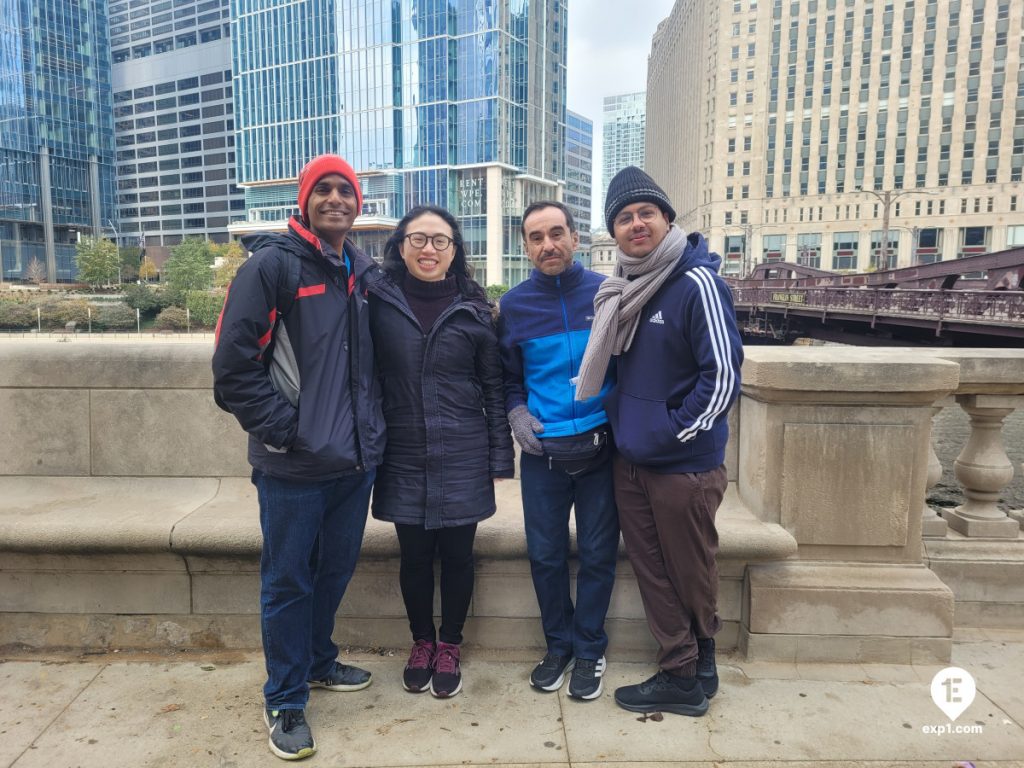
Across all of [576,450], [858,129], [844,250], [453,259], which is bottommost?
[576,450]

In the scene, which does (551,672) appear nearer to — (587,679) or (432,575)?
(587,679)

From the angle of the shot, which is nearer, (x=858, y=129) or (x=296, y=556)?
(x=296, y=556)

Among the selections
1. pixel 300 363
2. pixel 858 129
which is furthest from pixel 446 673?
pixel 858 129

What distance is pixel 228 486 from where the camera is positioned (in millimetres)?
3580

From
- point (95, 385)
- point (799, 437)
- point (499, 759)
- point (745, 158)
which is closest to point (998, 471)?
point (799, 437)

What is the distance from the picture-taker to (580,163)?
16338cm

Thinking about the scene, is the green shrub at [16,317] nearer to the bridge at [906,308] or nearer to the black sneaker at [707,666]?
the bridge at [906,308]

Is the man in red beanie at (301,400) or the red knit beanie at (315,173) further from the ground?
the red knit beanie at (315,173)

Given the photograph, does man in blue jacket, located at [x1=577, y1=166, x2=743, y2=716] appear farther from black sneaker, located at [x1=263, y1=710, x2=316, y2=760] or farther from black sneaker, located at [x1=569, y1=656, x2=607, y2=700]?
black sneaker, located at [x1=263, y1=710, x2=316, y2=760]

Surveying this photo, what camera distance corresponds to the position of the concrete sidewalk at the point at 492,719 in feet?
8.11

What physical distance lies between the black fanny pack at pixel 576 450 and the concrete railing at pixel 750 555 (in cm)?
55

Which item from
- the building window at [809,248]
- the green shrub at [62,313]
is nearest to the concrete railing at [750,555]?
the green shrub at [62,313]

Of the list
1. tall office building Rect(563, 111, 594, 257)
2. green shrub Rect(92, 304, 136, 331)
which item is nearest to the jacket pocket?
green shrub Rect(92, 304, 136, 331)

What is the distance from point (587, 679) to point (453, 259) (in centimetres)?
181
